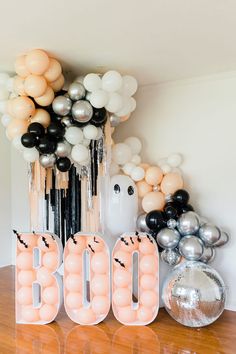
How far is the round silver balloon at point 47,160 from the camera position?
3.08 m

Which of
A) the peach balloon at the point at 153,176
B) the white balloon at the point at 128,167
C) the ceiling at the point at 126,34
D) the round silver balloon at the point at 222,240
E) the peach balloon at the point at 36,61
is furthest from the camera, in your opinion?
the white balloon at the point at 128,167

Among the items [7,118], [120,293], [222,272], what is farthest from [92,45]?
[222,272]

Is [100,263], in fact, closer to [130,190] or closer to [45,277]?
[45,277]

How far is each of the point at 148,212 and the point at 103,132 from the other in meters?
0.86

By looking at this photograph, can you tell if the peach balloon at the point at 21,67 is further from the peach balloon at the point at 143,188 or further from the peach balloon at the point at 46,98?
the peach balloon at the point at 143,188

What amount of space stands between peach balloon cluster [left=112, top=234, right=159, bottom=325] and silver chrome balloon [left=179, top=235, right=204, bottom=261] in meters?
0.25

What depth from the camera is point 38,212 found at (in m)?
3.39

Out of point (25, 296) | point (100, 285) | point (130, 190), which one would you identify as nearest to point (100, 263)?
point (100, 285)

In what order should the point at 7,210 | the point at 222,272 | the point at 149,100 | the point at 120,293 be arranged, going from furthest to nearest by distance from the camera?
the point at 7,210, the point at 149,100, the point at 222,272, the point at 120,293

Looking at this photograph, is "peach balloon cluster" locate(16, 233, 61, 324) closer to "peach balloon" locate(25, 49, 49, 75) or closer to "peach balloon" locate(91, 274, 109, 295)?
"peach balloon" locate(91, 274, 109, 295)

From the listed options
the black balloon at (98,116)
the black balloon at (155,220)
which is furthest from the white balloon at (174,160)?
the black balloon at (98,116)

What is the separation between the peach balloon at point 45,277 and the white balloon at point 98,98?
4.80ft

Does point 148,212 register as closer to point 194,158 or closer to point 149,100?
point 194,158

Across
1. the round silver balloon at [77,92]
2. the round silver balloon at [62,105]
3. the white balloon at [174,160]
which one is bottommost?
the white balloon at [174,160]
